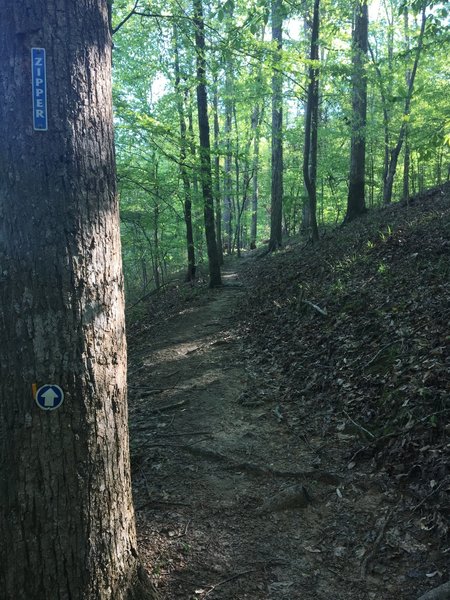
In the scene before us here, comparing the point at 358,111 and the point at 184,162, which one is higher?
the point at 358,111

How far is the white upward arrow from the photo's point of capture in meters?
1.98

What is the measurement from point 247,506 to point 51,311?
8.50ft

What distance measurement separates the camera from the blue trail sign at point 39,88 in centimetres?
194

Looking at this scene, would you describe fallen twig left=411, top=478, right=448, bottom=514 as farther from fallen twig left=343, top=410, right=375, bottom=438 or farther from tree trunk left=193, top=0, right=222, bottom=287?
tree trunk left=193, top=0, right=222, bottom=287

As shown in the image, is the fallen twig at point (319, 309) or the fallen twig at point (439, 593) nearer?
the fallen twig at point (439, 593)

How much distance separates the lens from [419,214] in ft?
35.6

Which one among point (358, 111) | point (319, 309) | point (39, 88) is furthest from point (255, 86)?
point (39, 88)

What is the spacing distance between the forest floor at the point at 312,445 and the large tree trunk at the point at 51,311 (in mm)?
1096

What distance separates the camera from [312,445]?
15.0 ft

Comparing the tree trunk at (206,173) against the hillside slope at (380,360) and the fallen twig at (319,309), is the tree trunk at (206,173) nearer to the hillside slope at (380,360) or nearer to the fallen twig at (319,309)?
the hillside slope at (380,360)

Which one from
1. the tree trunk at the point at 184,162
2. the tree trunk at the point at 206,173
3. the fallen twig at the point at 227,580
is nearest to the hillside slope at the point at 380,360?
the fallen twig at the point at 227,580

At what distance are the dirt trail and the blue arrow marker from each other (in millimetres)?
1599

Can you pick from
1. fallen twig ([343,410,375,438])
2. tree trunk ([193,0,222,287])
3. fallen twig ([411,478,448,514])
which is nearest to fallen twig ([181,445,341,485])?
fallen twig ([343,410,375,438])

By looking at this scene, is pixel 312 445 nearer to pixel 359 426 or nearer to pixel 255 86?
pixel 359 426
